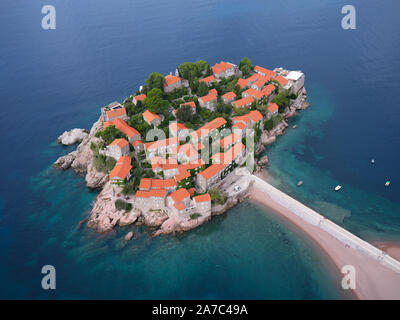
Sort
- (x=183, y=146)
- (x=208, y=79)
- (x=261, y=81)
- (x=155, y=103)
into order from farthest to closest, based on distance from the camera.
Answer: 1. (x=261, y=81)
2. (x=208, y=79)
3. (x=155, y=103)
4. (x=183, y=146)

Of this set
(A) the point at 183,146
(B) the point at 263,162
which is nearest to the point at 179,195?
(A) the point at 183,146

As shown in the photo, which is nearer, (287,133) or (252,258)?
(252,258)

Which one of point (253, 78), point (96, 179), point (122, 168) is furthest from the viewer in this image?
point (253, 78)

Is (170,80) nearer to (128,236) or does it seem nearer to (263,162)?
(263,162)

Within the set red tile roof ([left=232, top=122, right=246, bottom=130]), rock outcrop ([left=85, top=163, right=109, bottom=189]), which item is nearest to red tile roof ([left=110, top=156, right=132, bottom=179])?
rock outcrop ([left=85, top=163, right=109, bottom=189])

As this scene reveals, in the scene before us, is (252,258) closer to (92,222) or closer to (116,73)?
(92,222)
